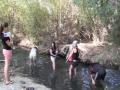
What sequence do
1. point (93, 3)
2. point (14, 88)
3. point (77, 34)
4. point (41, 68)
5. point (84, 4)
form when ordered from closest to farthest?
point (14, 88) → point (41, 68) → point (93, 3) → point (84, 4) → point (77, 34)

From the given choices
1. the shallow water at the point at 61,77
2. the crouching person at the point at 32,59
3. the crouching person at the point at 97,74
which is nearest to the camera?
the crouching person at the point at 97,74

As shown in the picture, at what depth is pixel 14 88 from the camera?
1430 centimetres

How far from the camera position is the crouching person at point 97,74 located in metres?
15.4

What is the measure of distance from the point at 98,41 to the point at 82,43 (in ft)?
3.29

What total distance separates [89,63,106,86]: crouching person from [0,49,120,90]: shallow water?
27 cm

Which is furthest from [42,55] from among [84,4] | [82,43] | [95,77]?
[95,77]

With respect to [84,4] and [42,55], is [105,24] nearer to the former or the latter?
[84,4]

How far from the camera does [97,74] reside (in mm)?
15336

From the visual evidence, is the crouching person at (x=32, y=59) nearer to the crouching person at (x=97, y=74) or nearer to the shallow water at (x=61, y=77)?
the shallow water at (x=61, y=77)

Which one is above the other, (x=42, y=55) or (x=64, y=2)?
(x=64, y=2)

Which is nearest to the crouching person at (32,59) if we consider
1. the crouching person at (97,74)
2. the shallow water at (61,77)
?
the shallow water at (61,77)

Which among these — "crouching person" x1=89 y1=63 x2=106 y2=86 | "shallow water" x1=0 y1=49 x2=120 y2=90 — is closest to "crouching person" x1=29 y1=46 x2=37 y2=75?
"shallow water" x1=0 y1=49 x2=120 y2=90

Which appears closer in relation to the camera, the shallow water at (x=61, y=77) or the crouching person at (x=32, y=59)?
the shallow water at (x=61, y=77)

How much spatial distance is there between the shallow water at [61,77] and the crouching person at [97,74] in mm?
270
